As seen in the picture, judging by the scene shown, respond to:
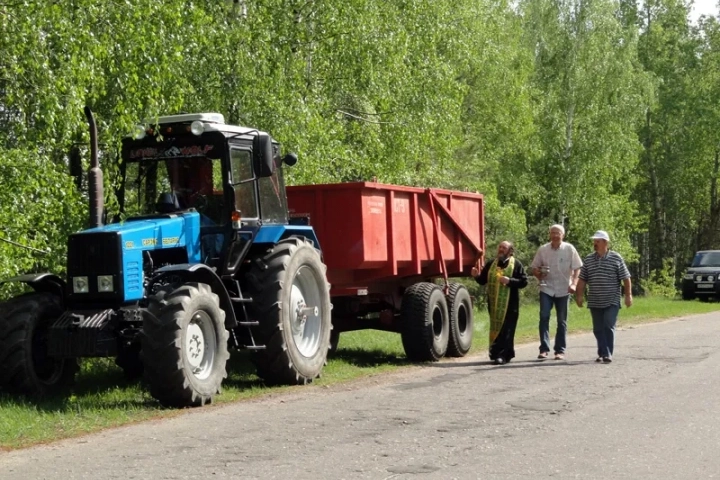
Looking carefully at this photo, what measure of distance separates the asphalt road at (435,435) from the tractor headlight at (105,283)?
1.55 m

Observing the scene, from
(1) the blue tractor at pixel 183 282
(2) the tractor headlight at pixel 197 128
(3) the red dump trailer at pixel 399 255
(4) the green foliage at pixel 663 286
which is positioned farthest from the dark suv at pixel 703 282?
(2) the tractor headlight at pixel 197 128

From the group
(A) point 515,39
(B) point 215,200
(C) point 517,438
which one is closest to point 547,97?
(A) point 515,39

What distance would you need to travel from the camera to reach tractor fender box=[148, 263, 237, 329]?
1152cm

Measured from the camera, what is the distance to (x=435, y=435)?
9344 mm

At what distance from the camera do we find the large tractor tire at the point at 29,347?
11.3 meters

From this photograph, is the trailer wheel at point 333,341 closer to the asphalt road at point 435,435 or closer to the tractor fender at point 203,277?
the asphalt road at point 435,435

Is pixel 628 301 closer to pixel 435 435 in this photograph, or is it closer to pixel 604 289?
pixel 604 289

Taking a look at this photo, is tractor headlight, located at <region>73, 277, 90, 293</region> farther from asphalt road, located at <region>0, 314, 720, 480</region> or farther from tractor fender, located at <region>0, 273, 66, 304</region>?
asphalt road, located at <region>0, 314, 720, 480</region>

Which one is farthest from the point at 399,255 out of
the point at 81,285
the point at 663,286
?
the point at 663,286

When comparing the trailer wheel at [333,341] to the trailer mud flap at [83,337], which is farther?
the trailer wheel at [333,341]

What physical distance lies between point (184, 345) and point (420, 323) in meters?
5.61

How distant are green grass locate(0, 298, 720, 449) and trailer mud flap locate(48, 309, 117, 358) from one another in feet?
1.72

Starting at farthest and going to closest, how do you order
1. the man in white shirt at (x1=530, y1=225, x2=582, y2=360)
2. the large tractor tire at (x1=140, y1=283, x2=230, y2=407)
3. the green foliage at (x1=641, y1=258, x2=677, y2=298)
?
the green foliage at (x1=641, y1=258, x2=677, y2=298), the man in white shirt at (x1=530, y1=225, x2=582, y2=360), the large tractor tire at (x1=140, y1=283, x2=230, y2=407)

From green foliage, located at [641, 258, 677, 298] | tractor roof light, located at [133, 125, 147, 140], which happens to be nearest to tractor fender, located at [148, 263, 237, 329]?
tractor roof light, located at [133, 125, 147, 140]
